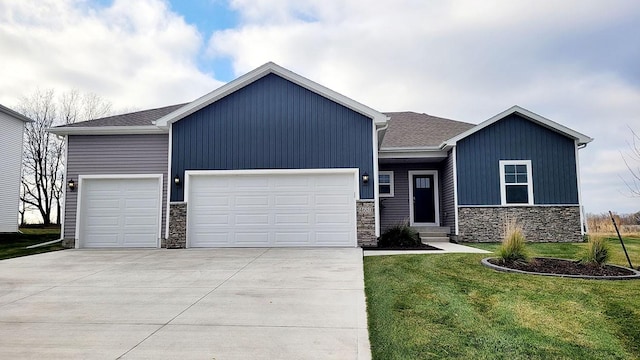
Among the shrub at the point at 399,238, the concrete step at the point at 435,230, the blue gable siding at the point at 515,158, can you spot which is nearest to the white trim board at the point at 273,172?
the shrub at the point at 399,238

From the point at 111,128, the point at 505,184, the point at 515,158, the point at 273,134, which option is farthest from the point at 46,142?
the point at 515,158

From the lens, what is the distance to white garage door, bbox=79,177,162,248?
11.6 meters

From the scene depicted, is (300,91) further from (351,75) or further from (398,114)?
(398,114)

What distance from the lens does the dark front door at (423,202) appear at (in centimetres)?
1466

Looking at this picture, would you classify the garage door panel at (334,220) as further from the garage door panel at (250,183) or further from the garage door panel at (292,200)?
the garage door panel at (250,183)

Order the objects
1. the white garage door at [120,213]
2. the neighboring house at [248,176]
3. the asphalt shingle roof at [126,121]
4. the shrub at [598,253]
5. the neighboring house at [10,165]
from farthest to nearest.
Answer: the neighboring house at [10,165] → the asphalt shingle roof at [126,121] → the white garage door at [120,213] → the neighboring house at [248,176] → the shrub at [598,253]

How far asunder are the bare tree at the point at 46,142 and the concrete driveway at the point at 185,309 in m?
21.2

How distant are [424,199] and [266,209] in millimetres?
6489

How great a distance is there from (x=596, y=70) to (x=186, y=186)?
13121 millimetres

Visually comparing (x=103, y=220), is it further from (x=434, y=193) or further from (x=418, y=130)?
(x=418, y=130)

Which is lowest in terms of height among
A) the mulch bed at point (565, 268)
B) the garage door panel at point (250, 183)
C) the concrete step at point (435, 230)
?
the mulch bed at point (565, 268)

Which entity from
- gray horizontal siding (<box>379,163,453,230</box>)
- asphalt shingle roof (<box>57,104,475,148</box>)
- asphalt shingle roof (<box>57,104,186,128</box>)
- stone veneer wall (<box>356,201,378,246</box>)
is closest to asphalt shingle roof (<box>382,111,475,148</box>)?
asphalt shingle roof (<box>57,104,475,148</box>)

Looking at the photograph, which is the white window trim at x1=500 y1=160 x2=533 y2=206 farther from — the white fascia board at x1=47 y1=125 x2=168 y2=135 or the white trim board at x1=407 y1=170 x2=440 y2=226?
the white fascia board at x1=47 y1=125 x2=168 y2=135

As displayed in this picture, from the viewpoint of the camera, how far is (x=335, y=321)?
14.4 feet
